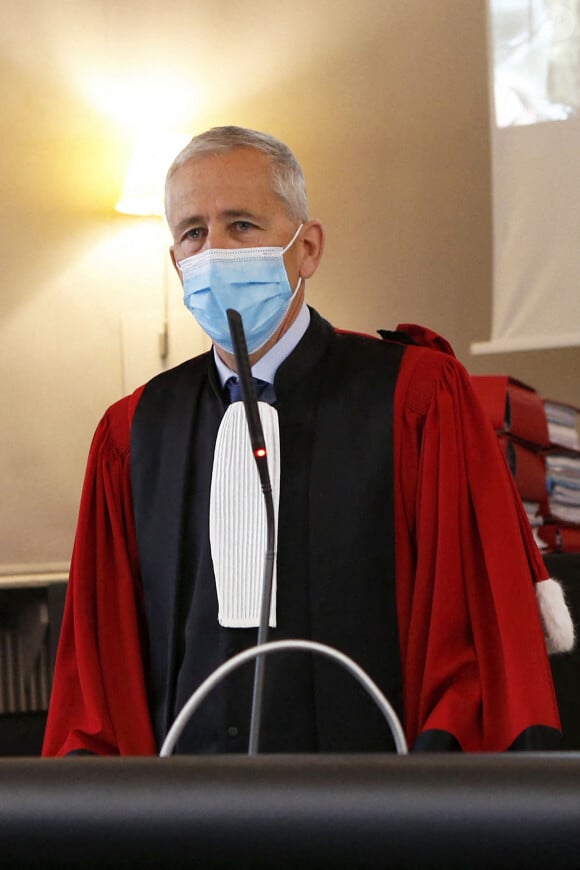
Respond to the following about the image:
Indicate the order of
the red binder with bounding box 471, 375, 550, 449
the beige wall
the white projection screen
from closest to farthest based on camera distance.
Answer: the red binder with bounding box 471, 375, 550, 449, the white projection screen, the beige wall

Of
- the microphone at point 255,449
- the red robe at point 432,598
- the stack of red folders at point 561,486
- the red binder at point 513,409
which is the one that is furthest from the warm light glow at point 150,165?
the microphone at point 255,449

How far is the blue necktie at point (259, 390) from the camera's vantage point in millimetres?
1892

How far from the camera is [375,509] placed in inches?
70.3

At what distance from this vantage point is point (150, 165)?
11.7 feet

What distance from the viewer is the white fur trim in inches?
66.4

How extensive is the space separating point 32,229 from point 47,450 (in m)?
0.66

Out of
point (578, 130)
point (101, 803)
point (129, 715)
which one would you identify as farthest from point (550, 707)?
point (578, 130)

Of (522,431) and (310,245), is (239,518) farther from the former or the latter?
(522,431)

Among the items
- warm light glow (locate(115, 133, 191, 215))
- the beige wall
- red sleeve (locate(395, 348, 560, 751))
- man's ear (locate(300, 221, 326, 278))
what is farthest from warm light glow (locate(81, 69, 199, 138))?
red sleeve (locate(395, 348, 560, 751))

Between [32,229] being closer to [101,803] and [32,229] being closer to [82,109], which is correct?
[82,109]

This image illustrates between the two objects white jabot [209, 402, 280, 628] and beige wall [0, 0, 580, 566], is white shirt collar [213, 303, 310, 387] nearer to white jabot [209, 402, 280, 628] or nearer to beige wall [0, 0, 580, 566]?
white jabot [209, 402, 280, 628]

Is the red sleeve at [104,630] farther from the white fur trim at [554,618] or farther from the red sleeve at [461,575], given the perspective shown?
the white fur trim at [554,618]

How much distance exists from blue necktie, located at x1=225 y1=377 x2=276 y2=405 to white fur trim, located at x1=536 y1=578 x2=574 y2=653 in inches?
18.8

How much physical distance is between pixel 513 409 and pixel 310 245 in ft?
3.92
